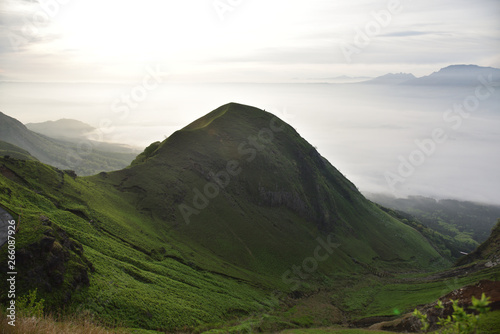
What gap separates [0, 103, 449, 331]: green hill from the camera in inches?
1764

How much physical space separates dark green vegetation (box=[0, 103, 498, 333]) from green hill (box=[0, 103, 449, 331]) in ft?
1.09

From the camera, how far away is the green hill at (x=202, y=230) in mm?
44812

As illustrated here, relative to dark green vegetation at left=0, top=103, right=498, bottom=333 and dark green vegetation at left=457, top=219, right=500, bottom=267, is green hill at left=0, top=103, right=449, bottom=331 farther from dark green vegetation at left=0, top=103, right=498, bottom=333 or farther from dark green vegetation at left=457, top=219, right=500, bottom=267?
dark green vegetation at left=457, top=219, right=500, bottom=267

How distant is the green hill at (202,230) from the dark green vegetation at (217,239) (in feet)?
1.09

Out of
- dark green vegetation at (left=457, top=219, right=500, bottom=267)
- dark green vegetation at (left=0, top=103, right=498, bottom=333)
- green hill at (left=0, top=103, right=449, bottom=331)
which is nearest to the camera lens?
green hill at (left=0, top=103, right=449, bottom=331)

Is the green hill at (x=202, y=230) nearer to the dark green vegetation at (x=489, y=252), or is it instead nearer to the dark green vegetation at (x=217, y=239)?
the dark green vegetation at (x=217, y=239)

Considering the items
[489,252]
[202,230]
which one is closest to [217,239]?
[202,230]

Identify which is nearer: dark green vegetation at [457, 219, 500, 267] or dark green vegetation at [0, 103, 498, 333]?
dark green vegetation at [0, 103, 498, 333]

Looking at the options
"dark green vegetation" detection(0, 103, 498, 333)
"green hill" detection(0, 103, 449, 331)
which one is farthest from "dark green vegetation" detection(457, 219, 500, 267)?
"green hill" detection(0, 103, 449, 331)

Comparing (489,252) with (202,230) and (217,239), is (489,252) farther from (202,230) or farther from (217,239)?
(202,230)

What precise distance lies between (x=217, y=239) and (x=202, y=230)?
532cm

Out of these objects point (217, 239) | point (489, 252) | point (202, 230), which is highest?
point (489, 252)

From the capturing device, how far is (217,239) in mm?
93500

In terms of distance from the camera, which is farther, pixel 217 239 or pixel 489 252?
pixel 489 252
